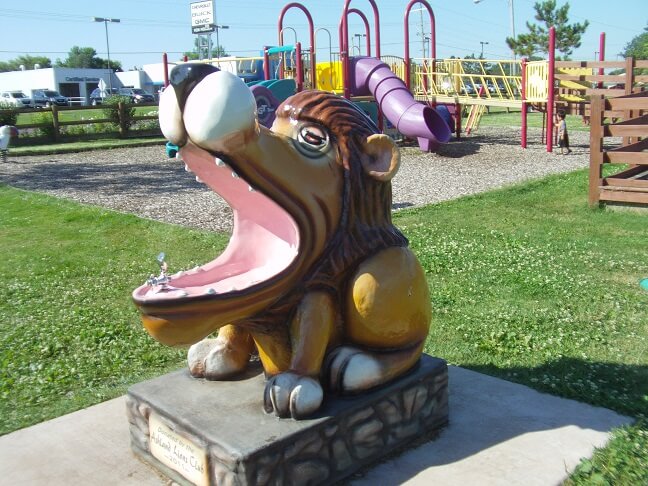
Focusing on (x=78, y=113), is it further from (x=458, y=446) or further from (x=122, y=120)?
(x=458, y=446)

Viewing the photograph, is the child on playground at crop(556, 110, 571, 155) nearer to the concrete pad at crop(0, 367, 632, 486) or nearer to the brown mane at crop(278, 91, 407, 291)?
the concrete pad at crop(0, 367, 632, 486)

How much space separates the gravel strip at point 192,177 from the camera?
10.8 meters

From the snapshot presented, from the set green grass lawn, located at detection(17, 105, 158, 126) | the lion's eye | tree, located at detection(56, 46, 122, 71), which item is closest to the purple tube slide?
green grass lawn, located at detection(17, 105, 158, 126)

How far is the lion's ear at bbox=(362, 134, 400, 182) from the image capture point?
119 inches

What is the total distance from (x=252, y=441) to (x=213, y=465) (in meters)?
0.20

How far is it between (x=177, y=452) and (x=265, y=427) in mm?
459

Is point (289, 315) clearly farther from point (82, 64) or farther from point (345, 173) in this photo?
point (82, 64)

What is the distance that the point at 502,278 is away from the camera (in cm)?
619

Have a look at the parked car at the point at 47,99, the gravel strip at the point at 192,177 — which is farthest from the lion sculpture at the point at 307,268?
the parked car at the point at 47,99

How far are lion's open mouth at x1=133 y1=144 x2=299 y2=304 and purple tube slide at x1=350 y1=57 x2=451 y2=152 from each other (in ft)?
42.0

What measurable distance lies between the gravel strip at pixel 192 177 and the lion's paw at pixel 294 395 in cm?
625

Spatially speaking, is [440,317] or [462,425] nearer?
[462,425]

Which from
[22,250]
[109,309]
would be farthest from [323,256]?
[22,250]

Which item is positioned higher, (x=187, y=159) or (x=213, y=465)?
(x=187, y=159)
